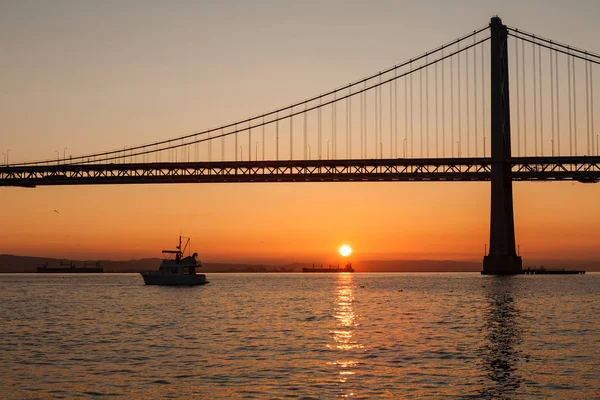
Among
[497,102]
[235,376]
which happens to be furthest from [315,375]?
[497,102]

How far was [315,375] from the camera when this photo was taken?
24.9 metres

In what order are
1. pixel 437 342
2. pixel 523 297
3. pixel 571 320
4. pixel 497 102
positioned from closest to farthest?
pixel 437 342 → pixel 571 320 → pixel 523 297 → pixel 497 102

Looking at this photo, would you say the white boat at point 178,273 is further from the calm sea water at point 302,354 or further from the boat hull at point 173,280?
the calm sea water at point 302,354

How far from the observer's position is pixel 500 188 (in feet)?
316

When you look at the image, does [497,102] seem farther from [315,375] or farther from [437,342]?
[315,375]

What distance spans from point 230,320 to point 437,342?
15.2 meters

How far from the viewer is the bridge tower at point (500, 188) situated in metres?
97.2

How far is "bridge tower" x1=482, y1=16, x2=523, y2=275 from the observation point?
97188 millimetres

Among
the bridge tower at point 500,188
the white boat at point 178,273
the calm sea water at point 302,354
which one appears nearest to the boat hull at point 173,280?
the white boat at point 178,273

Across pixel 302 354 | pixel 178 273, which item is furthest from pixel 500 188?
pixel 302 354

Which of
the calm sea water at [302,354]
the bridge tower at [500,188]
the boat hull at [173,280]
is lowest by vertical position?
the calm sea water at [302,354]

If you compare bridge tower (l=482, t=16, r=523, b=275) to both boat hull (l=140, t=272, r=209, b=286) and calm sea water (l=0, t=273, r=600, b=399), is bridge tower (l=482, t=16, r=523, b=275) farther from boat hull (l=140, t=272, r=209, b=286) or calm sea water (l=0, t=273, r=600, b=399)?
calm sea water (l=0, t=273, r=600, b=399)

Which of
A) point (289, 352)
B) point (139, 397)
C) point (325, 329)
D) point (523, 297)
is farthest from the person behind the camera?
point (523, 297)

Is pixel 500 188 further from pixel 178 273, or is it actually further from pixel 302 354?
pixel 302 354
